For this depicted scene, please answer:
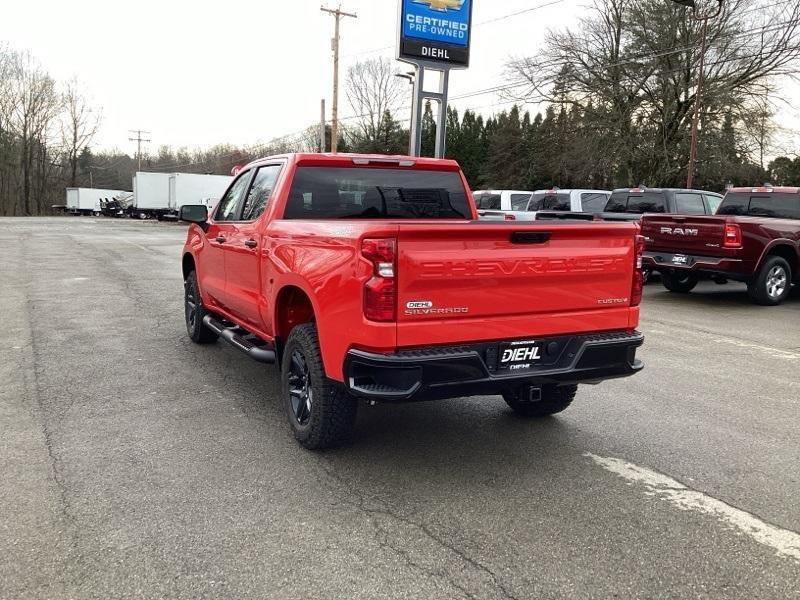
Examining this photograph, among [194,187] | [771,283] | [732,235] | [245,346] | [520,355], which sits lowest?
[245,346]

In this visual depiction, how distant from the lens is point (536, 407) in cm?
502

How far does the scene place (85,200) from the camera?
214 ft

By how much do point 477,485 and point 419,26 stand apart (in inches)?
510

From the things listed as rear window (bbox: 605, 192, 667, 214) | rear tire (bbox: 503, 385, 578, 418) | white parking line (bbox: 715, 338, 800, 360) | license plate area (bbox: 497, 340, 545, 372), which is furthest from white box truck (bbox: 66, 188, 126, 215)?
license plate area (bbox: 497, 340, 545, 372)

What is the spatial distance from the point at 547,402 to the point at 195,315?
4.10 metres

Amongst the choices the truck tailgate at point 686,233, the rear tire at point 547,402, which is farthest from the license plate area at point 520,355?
the truck tailgate at point 686,233

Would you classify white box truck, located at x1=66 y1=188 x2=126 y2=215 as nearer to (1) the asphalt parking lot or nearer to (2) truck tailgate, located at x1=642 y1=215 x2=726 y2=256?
(2) truck tailgate, located at x1=642 y1=215 x2=726 y2=256

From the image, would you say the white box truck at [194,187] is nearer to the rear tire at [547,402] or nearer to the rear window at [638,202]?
the rear window at [638,202]

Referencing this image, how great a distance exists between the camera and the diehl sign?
1456cm

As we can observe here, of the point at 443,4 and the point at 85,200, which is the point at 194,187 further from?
the point at 443,4

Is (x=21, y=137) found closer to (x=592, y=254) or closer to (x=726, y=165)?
(x=726, y=165)

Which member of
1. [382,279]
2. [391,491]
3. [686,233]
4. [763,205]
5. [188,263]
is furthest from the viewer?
[763,205]

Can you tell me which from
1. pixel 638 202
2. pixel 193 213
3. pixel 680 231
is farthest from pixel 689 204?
pixel 193 213

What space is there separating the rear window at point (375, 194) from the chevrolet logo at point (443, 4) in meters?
10.5
